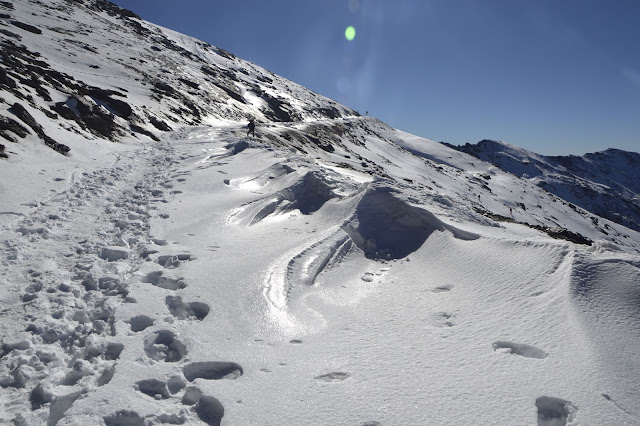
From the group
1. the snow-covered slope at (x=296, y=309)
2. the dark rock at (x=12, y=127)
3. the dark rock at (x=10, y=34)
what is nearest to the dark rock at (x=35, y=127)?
the dark rock at (x=12, y=127)

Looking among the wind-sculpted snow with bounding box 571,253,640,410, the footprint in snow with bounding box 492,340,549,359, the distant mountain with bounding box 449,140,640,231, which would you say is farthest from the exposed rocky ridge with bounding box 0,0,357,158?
the distant mountain with bounding box 449,140,640,231

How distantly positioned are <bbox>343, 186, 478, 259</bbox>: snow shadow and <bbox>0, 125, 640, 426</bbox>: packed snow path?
0.05 meters

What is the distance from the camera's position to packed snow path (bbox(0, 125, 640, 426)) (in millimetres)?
3604

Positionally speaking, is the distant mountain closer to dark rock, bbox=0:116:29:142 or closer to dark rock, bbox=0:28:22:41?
dark rock, bbox=0:28:22:41

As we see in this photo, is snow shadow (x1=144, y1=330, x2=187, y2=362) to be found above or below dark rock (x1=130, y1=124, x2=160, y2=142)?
below

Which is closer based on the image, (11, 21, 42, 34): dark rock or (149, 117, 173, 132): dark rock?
(149, 117, 173, 132): dark rock

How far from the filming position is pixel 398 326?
16.7 ft

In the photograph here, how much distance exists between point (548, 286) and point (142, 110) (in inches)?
1266

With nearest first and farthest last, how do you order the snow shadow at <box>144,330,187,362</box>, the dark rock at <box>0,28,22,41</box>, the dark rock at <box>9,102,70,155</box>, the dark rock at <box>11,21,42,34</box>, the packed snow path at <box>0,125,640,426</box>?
the packed snow path at <box>0,125,640,426</box>, the snow shadow at <box>144,330,187,362</box>, the dark rock at <box>9,102,70,155</box>, the dark rock at <box>0,28,22,41</box>, the dark rock at <box>11,21,42,34</box>

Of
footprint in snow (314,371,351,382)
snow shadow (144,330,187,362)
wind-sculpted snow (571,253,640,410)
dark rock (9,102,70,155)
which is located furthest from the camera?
dark rock (9,102,70,155)

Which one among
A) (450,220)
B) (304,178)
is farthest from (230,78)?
(450,220)

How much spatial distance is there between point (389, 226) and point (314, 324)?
14.1 ft

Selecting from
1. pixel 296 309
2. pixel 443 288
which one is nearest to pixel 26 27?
pixel 296 309

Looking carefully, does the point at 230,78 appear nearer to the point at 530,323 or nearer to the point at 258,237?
the point at 258,237
